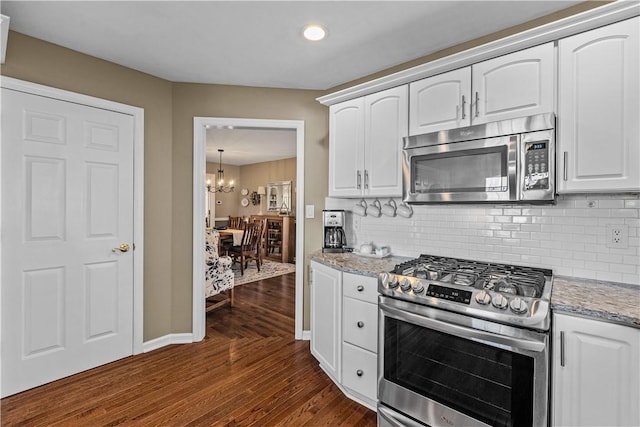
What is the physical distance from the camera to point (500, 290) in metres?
1.58

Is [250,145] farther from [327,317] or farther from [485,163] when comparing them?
[485,163]

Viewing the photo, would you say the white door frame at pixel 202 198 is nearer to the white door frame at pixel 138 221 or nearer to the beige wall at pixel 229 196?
the white door frame at pixel 138 221

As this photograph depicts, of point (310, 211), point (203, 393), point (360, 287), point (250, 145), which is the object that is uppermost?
point (250, 145)

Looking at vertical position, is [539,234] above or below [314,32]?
below

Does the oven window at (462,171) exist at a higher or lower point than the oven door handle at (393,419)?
higher

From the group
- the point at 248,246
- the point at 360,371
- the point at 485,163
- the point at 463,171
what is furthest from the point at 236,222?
the point at 485,163

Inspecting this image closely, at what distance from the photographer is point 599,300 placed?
1480 mm

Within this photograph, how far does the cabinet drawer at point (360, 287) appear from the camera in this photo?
2082 millimetres

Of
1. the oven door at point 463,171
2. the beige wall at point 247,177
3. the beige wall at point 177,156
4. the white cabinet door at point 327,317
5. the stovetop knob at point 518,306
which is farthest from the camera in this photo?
the beige wall at point 247,177

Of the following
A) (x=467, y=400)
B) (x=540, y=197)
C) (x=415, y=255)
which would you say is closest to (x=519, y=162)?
(x=540, y=197)

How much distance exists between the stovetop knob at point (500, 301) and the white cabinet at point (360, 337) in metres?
0.71

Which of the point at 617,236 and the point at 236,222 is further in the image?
the point at 236,222

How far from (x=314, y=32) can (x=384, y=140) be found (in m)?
0.88

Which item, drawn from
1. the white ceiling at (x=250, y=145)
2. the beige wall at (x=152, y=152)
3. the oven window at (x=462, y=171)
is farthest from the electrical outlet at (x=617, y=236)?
the white ceiling at (x=250, y=145)
